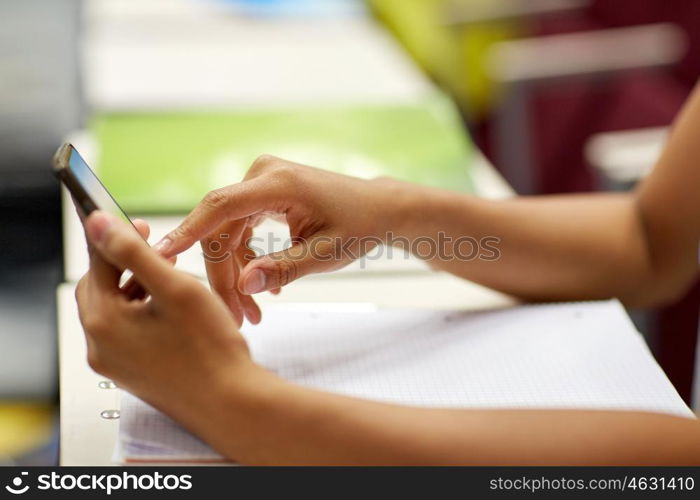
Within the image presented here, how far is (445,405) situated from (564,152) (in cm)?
168

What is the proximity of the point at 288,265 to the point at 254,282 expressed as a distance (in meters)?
0.03

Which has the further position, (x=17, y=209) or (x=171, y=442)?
(x=17, y=209)

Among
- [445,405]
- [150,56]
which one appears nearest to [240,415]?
[445,405]

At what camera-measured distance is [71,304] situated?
0.80 meters

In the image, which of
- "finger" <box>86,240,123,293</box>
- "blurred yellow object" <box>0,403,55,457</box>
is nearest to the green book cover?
"blurred yellow object" <box>0,403,55,457</box>

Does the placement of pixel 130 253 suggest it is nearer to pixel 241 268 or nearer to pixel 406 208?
pixel 241 268

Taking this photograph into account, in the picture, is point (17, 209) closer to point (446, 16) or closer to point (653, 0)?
point (446, 16)

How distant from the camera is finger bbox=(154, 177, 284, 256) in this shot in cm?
64

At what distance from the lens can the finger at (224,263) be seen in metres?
0.68

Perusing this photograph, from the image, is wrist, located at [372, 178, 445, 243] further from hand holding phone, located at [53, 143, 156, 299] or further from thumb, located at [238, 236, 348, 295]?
hand holding phone, located at [53, 143, 156, 299]

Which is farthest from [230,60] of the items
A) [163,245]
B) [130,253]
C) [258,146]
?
[130,253]

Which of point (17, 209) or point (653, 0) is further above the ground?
point (653, 0)

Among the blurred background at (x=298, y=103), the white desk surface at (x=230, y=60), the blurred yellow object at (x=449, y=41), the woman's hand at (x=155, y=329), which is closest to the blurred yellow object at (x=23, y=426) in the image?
the blurred background at (x=298, y=103)

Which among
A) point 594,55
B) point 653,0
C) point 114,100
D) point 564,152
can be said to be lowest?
Result: point 114,100
